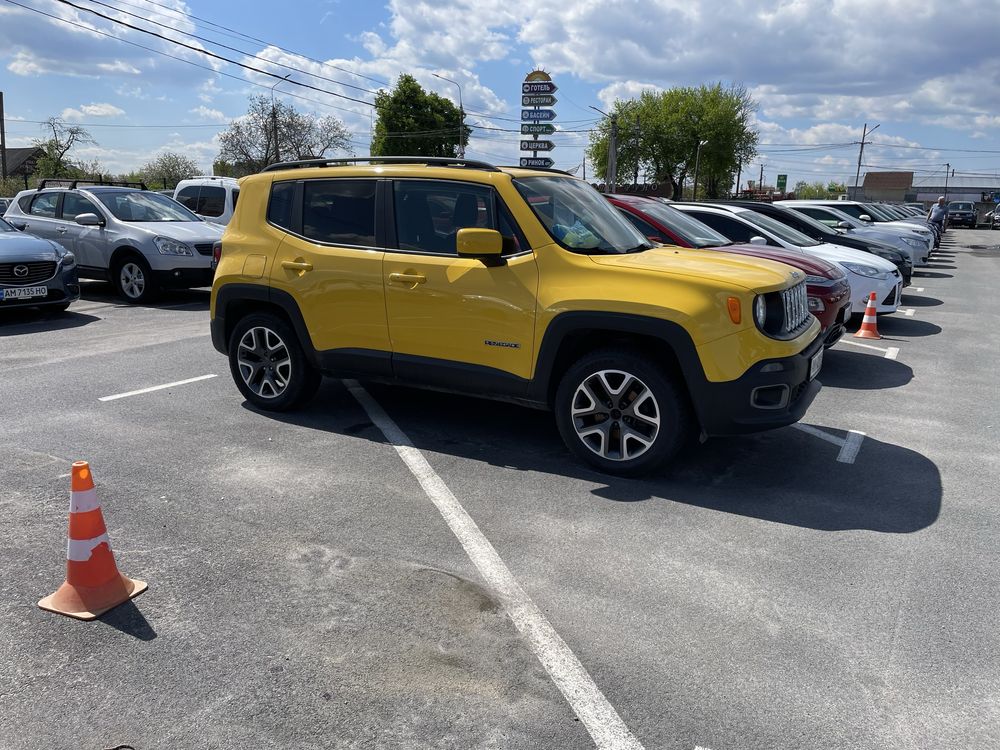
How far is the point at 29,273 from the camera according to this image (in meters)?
10.4

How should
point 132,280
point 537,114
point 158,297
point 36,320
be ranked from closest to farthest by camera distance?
point 36,320, point 132,280, point 158,297, point 537,114

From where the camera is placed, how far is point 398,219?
554 centimetres

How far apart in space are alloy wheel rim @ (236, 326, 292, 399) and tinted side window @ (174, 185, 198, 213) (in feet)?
35.7

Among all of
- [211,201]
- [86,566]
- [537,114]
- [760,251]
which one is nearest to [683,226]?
[760,251]

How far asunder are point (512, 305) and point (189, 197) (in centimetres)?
1309

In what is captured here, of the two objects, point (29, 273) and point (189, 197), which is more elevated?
point (189, 197)

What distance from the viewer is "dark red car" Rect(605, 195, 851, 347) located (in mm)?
7688

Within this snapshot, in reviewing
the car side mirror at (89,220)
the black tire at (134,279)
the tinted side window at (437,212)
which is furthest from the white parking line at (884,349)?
the car side mirror at (89,220)

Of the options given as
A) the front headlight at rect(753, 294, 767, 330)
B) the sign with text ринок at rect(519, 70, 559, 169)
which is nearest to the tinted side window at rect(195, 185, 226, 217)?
the front headlight at rect(753, 294, 767, 330)

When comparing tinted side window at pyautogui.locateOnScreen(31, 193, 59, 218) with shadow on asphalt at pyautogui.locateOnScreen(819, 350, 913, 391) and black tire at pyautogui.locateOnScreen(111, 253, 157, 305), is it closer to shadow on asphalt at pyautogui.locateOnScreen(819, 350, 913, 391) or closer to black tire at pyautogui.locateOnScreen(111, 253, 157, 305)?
black tire at pyautogui.locateOnScreen(111, 253, 157, 305)

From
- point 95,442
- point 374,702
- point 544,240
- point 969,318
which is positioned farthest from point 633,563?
point 969,318

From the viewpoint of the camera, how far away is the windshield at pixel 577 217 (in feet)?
17.0

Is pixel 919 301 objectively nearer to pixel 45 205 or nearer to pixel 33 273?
pixel 33 273

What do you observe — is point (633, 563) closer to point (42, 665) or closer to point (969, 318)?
point (42, 665)
